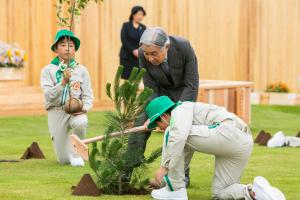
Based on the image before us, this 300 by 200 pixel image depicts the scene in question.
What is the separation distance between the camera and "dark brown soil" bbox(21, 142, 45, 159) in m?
10.1

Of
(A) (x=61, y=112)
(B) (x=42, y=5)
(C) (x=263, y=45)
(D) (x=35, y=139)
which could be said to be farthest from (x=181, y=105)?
(C) (x=263, y=45)

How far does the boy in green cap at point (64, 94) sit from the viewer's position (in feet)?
30.0

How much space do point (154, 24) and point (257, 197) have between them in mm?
12060

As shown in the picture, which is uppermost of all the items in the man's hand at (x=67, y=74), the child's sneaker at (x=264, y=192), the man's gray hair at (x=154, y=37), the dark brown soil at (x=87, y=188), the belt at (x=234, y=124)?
the man's gray hair at (x=154, y=37)

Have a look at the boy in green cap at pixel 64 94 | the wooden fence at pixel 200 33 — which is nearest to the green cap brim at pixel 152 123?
the boy in green cap at pixel 64 94

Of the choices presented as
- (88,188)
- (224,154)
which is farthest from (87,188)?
(224,154)

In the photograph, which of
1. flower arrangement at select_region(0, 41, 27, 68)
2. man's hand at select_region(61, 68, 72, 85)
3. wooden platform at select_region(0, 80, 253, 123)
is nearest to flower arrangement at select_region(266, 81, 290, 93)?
wooden platform at select_region(0, 80, 253, 123)

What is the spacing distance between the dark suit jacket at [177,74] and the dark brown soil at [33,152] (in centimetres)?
273

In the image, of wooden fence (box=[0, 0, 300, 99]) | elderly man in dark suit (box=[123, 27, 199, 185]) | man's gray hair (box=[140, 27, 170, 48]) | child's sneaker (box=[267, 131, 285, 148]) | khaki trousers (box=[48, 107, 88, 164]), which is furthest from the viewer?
wooden fence (box=[0, 0, 300, 99])

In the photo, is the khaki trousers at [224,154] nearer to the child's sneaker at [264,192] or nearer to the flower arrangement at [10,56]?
the child's sneaker at [264,192]

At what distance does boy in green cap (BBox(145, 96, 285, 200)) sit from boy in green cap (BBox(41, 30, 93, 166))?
2.34 metres

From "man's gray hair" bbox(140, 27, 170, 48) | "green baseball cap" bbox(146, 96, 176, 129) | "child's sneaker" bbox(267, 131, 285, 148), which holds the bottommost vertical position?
"child's sneaker" bbox(267, 131, 285, 148)

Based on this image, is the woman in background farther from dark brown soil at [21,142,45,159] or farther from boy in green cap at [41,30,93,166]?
boy in green cap at [41,30,93,166]

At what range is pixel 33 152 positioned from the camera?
10133 millimetres
